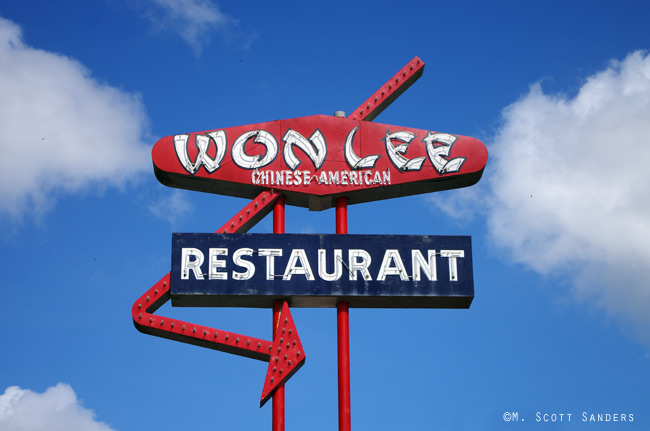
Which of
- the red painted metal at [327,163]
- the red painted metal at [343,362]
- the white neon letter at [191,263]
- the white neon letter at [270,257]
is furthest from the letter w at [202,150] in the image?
the red painted metal at [343,362]

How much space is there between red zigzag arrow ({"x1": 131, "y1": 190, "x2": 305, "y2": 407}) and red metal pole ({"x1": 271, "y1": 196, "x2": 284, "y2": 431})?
149mm

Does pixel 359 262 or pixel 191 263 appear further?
pixel 359 262

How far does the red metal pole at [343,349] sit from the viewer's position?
978 inches

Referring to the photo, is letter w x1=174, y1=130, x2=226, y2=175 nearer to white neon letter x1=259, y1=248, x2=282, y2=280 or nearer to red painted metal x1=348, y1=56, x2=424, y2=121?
white neon letter x1=259, y1=248, x2=282, y2=280

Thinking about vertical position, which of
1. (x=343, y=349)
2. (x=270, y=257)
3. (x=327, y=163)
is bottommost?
(x=343, y=349)

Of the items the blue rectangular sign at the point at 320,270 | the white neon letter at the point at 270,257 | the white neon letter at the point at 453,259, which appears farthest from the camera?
the white neon letter at the point at 453,259

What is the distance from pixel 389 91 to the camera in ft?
92.4

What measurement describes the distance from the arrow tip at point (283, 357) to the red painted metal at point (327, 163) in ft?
10.0

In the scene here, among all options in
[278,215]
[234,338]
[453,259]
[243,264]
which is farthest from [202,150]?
[453,259]

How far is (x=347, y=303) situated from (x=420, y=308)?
1.56 metres

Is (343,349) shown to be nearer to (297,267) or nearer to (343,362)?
(343,362)

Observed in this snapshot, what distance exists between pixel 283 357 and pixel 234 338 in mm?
1079

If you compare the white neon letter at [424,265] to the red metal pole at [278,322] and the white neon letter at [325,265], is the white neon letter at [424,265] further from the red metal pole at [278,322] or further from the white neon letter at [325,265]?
the red metal pole at [278,322]

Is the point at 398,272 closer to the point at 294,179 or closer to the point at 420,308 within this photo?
the point at 420,308
